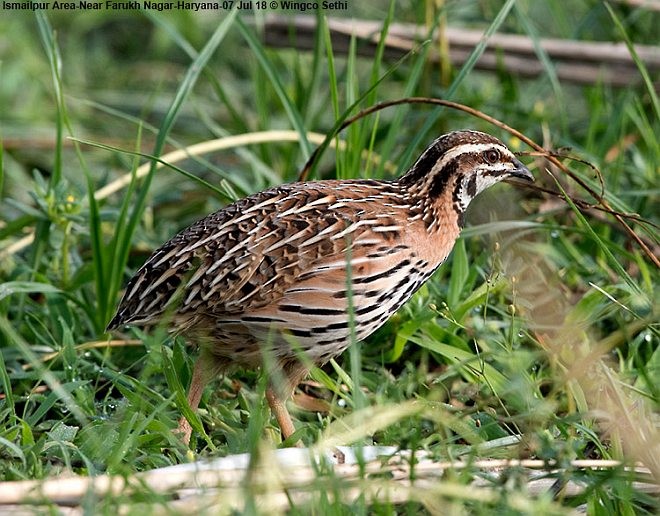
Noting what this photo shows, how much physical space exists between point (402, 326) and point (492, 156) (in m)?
0.80

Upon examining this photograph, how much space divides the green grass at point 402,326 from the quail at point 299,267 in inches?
6.8

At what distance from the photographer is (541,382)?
4418 mm

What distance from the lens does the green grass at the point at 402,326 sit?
141 inches

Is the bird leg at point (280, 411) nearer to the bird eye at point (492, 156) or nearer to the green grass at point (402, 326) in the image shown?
the green grass at point (402, 326)

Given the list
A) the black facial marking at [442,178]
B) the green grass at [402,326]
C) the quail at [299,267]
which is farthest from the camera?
the black facial marking at [442,178]

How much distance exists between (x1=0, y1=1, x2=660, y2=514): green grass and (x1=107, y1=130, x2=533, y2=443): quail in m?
0.17

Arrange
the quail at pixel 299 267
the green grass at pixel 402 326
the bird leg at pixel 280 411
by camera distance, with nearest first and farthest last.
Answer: the green grass at pixel 402 326 → the quail at pixel 299 267 → the bird leg at pixel 280 411

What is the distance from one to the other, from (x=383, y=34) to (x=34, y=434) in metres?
2.21

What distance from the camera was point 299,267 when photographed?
4.04 meters

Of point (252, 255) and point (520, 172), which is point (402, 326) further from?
point (252, 255)

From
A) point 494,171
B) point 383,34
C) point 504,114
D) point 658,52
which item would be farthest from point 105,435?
point 658,52

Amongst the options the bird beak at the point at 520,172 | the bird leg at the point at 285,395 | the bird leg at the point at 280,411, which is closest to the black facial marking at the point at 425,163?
the bird beak at the point at 520,172

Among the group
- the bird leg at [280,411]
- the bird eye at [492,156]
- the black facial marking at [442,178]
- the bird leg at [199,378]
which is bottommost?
the bird leg at [280,411]

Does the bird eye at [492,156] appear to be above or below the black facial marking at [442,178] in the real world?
above
